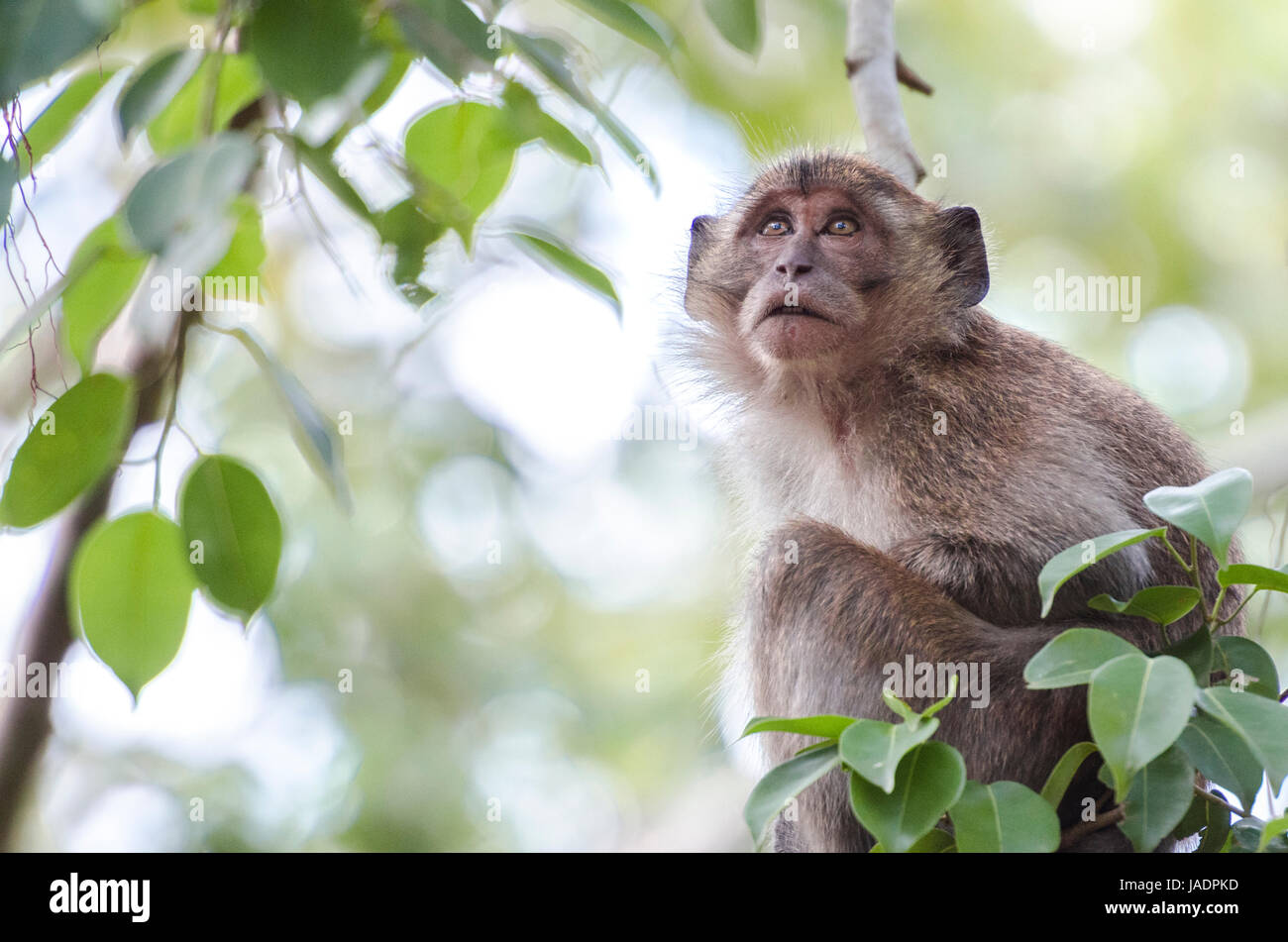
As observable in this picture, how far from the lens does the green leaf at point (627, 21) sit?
3.34 meters

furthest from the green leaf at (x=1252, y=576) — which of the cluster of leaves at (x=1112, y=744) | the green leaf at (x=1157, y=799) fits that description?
the green leaf at (x=1157, y=799)

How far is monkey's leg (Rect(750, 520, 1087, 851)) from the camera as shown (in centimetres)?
516

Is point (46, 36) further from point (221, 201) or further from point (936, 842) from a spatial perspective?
point (936, 842)

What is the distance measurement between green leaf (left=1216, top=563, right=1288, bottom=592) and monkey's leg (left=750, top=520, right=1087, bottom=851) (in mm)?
1366

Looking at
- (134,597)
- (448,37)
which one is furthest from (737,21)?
(134,597)

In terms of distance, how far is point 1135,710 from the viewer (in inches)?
123

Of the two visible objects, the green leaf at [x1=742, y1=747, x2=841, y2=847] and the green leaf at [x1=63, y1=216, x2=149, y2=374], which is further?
the green leaf at [x1=63, y1=216, x2=149, y2=374]

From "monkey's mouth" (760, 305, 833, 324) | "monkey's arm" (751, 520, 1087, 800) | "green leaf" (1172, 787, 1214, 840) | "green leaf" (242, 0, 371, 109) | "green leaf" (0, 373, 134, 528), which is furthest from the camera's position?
"monkey's mouth" (760, 305, 833, 324)

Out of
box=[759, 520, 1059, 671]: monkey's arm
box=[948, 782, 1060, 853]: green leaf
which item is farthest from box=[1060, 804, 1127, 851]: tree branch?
box=[759, 520, 1059, 671]: monkey's arm

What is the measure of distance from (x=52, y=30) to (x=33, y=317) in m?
0.64

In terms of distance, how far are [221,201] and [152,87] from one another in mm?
901

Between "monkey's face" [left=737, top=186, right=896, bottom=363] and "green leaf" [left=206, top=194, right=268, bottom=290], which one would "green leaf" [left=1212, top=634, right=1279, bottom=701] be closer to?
"monkey's face" [left=737, top=186, right=896, bottom=363]

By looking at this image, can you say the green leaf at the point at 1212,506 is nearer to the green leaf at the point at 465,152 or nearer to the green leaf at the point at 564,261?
the green leaf at the point at 564,261

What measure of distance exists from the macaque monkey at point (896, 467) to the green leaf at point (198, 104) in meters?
2.77
